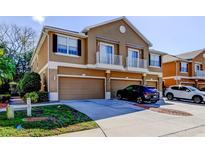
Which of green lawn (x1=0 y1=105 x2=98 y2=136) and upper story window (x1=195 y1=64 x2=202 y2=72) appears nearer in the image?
green lawn (x1=0 y1=105 x2=98 y2=136)

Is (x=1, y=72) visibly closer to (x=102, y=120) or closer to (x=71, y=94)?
(x=71, y=94)

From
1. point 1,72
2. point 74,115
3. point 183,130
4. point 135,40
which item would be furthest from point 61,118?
point 135,40

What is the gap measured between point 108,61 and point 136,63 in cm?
371

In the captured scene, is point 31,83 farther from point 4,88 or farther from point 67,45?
point 4,88

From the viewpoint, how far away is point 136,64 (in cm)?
2078

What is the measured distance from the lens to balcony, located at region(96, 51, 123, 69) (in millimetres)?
18016

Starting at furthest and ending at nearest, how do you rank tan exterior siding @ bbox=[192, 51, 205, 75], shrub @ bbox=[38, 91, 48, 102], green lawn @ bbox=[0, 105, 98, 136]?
1. tan exterior siding @ bbox=[192, 51, 205, 75]
2. shrub @ bbox=[38, 91, 48, 102]
3. green lawn @ bbox=[0, 105, 98, 136]

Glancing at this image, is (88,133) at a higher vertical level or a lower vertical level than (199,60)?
lower

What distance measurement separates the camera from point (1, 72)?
13.3 meters

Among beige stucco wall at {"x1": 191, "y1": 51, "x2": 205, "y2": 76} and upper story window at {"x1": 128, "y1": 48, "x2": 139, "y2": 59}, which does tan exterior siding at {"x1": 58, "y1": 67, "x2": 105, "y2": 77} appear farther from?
beige stucco wall at {"x1": 191, "y1": 51, "x2": 205, "y2": 76}

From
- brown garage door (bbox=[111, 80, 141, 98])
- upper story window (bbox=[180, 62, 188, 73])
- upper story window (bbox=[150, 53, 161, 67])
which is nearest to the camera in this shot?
brown garage door (bbox=[111, 80, 141, 98])

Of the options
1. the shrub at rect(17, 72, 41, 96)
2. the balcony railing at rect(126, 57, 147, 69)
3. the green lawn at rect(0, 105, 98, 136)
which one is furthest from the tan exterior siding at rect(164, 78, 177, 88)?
the green lawn at rect(0, 105, 98, 136)

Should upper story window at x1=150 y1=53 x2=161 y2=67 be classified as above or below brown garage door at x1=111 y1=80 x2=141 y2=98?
above

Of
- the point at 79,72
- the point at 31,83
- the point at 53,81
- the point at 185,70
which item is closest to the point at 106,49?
the point at 79,72
